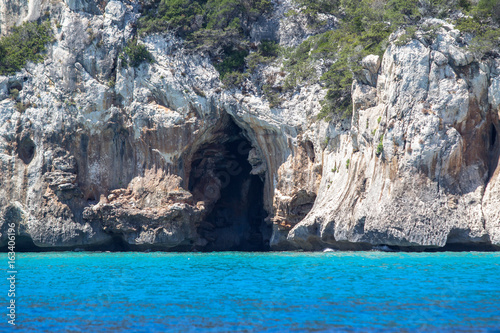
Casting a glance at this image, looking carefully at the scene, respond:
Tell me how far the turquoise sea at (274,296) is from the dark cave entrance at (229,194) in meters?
13.4

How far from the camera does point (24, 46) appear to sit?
33.8 metres

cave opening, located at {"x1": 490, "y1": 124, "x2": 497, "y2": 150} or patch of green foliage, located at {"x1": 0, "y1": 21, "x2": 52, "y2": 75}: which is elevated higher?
patch of green foliage, located at {"x1": 0, "y1": 21, "x2": 52, "y2": 75}

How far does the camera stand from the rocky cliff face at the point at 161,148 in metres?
28.8

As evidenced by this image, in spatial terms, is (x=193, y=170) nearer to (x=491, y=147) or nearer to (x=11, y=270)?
(x=11, y=270)

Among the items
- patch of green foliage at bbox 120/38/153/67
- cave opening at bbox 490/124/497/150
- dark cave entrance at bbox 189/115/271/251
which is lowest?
dark cave entrance at bbox 189/115/271/251

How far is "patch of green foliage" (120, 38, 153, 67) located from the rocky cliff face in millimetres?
287

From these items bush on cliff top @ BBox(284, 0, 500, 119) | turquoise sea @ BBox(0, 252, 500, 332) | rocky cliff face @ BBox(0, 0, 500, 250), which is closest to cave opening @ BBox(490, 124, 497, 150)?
bush on cliff top @ BBox(284, 0, 500, 119)

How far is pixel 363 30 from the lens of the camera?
29.4m

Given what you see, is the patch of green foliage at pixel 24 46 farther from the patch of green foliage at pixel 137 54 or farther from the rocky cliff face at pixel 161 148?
the patch of green foliage at pixel 137 54

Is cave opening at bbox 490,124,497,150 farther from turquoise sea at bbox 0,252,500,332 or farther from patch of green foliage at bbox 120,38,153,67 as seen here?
patch of green foliage at bbox 120,38,153,67

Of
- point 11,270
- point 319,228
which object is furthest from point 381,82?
point 11,270

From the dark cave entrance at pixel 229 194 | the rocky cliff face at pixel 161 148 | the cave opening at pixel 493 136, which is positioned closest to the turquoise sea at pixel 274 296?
the cave opening at pixel 493 136

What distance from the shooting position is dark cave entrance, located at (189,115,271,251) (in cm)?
3372

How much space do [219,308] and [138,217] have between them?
2030 centimetres
